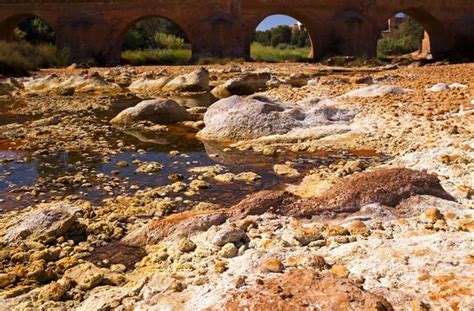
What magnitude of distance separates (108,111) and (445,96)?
6.43 m

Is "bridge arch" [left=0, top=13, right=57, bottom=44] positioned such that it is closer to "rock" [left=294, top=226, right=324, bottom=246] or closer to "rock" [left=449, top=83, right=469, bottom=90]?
"rock" [left=449, top=83, right=469, bottom=90]

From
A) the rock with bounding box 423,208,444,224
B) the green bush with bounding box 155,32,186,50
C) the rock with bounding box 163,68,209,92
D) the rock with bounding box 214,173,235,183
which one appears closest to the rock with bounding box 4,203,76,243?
the rock with bounding box 214,173,235,183

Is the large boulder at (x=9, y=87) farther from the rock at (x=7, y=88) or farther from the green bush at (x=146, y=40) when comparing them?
the green bush at (x=146, y=40)

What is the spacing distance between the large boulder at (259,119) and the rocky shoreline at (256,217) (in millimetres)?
22

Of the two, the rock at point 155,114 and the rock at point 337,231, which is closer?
the rock at point 337,231

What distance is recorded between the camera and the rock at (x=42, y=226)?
3.74 m

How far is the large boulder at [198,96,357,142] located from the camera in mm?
7141

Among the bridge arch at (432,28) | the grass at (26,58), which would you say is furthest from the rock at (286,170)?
the bridge arch at (432,28)

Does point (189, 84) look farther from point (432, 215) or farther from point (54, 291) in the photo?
point (54, 291)

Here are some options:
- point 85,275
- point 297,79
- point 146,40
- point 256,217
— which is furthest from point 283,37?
point 85,275

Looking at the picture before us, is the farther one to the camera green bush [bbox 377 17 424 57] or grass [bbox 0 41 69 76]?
green bush [bbox 377 17 424 57]

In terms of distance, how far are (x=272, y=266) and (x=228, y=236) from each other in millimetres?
557

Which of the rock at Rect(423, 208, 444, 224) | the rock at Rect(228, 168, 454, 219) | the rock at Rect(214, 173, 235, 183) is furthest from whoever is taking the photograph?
the rock at Rect(214, 173, 235, 183)

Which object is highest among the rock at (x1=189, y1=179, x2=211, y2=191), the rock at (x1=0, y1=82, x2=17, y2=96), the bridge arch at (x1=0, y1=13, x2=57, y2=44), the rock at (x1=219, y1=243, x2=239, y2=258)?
the bridge arch at (x1=0, y1=13, x2=57, y2=44)
